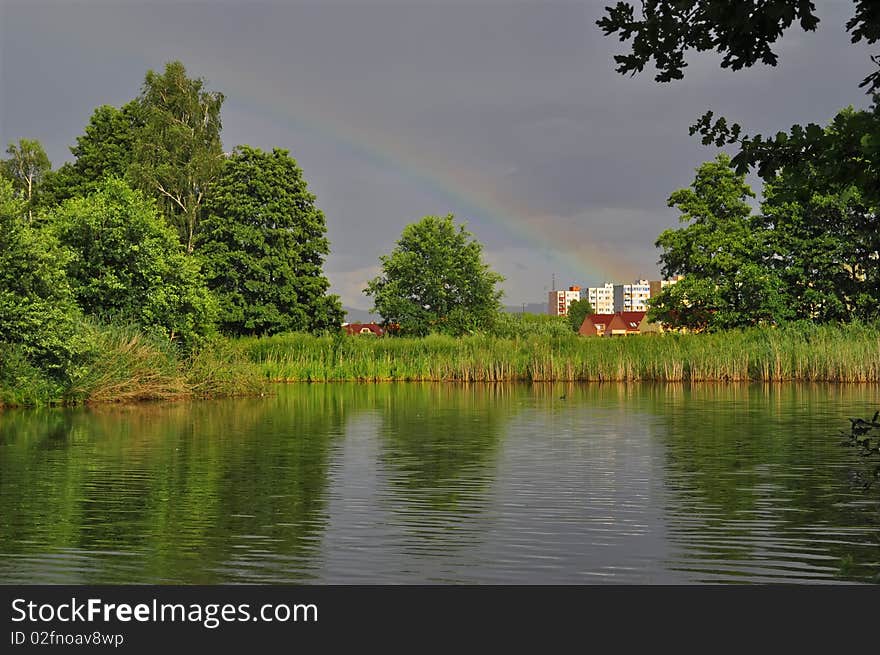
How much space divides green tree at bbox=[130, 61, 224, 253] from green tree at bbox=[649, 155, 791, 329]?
29.0 m

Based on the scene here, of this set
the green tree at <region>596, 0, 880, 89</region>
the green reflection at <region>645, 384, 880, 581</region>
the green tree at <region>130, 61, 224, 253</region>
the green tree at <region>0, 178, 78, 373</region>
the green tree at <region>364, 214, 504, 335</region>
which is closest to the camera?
the green tree at <region>596, 0, 880, 89</region>

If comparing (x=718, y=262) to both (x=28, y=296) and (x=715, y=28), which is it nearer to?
(x=28, y=296)

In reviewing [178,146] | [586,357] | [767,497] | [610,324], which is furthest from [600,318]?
[767,497]

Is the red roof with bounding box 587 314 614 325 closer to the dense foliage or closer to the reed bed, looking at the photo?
the dense foliage

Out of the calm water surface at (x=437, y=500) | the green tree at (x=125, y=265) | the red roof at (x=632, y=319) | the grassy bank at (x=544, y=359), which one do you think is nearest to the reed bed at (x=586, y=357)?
the grassy bank at (x=544, y=359)

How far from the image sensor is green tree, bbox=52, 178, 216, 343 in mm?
38000

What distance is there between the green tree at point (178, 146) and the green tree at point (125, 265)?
2644 cm

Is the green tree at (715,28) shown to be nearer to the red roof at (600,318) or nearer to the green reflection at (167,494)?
the green reflection at (167,494)

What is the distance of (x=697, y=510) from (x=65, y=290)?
958 inches

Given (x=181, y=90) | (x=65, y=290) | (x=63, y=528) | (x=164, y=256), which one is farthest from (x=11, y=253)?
(x=181, y=90)

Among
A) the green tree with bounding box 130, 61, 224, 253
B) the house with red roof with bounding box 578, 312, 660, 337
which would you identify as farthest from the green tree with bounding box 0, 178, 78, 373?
the house with red roof with bounding box 578, 312, 660, 337

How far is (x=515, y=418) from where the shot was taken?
1142 inches

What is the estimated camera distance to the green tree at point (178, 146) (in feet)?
217
